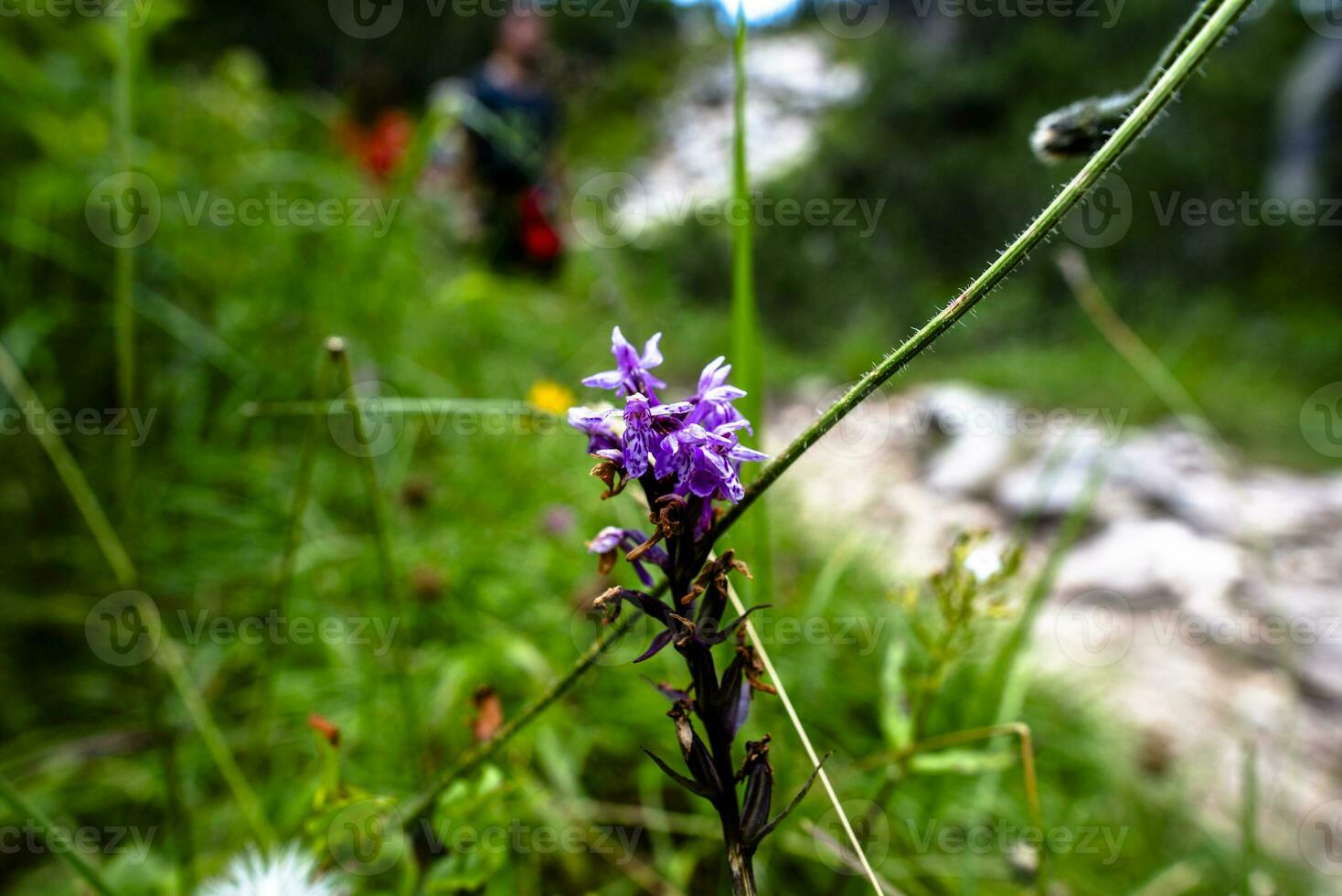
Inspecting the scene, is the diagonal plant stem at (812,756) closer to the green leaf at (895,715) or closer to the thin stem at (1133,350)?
the green leaf at (895,715)

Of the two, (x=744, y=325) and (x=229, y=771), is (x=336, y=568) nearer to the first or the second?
(x=229, y=771)

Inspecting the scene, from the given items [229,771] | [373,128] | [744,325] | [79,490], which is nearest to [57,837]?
[229,771]

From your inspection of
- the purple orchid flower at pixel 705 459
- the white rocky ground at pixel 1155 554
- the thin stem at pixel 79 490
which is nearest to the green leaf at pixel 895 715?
the purple orchid flower at pixel 705 459

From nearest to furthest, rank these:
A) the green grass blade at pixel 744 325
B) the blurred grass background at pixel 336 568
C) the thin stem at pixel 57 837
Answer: the thin stem at pixel 57 837 < the green grass blade at pixel 744 325 < the blurred grass background at pixel 336 568

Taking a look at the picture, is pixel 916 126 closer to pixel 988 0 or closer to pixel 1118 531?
pixel 988 0

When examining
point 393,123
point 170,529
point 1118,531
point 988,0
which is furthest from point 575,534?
point 988,0

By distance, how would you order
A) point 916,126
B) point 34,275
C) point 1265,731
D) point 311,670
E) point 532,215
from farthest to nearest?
point 916,126 < point 532,215 < point 1265,731 < point 34,275 < point 311,670
